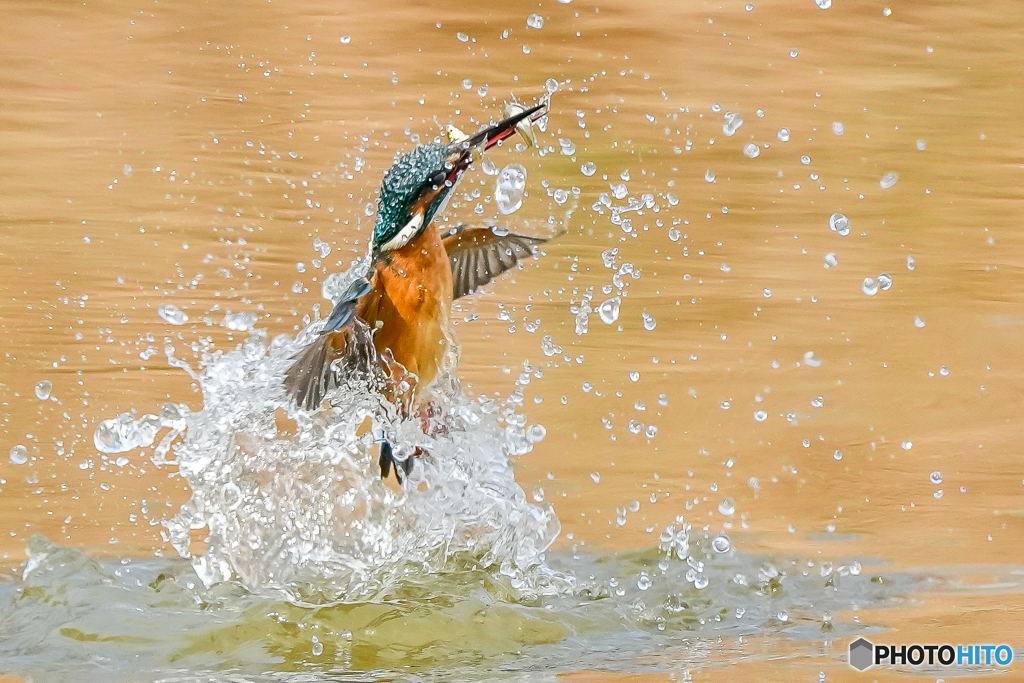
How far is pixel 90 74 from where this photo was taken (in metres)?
4.58

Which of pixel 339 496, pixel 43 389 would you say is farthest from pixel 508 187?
pixel 43 389

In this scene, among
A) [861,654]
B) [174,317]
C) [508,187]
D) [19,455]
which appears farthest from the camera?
[174,317]

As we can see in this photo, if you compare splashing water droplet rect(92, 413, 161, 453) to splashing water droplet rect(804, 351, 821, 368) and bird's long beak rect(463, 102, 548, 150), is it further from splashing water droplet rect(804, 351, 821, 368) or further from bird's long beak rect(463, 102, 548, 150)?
splashing water droplet rect(804, 351, 821, 368)

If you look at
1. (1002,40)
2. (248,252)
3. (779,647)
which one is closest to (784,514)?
(779,647)

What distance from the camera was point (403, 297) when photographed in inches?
80.8

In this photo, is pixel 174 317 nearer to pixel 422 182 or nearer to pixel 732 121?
pixel 422 182

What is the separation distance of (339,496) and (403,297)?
1.64 feet

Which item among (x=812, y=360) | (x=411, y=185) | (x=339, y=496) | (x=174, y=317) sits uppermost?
(x=411, y=185)

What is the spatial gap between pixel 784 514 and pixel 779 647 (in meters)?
0.87

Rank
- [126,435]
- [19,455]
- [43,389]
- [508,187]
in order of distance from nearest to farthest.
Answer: [508,187], [126,435], [19,455], [43,389]

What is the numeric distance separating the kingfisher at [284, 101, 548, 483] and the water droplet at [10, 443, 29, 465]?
1285mm

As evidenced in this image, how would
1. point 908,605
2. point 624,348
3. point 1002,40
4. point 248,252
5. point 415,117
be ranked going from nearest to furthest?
point 908,605
point 624,348
point 248,252
point 415,117
point 1002,40

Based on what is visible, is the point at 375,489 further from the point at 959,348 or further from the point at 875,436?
the point at 959,348

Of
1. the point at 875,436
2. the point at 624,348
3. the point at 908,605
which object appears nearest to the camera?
the point at 908,605
